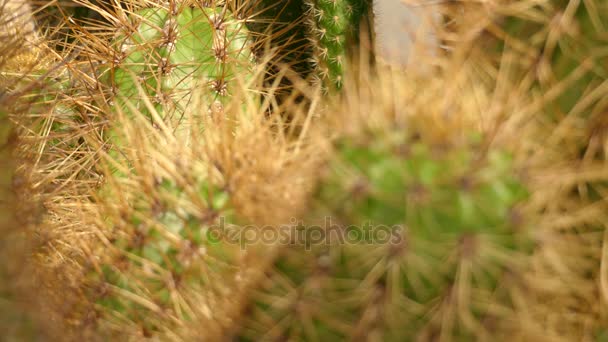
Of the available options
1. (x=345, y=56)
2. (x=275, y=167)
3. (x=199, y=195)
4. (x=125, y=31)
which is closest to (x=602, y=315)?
(x=275, y=167)

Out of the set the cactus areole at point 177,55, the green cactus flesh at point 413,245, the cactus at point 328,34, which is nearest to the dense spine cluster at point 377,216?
the green cactus flesh at point 413,245

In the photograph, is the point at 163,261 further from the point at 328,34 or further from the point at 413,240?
the point at 328,34

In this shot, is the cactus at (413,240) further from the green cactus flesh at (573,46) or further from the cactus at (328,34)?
the cactus at (328,34)

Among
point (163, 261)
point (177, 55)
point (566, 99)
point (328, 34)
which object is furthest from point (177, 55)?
point (566, 99)

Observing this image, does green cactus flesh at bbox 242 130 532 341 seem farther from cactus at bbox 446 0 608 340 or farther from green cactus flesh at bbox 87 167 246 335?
green cactus flesh at bbox 87 167 246 335

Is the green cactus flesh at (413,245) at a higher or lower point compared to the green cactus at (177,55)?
lower

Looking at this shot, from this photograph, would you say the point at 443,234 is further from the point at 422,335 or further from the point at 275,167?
the point at 275,167
